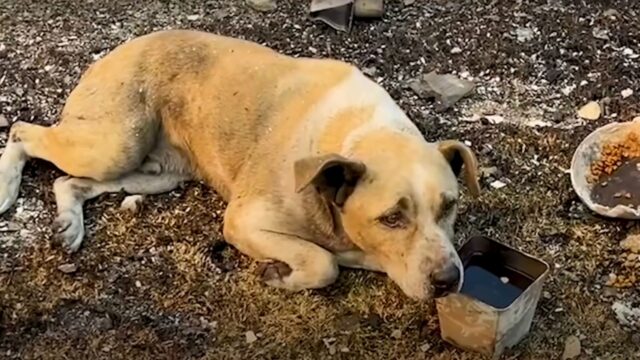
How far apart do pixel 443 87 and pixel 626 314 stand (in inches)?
63.6

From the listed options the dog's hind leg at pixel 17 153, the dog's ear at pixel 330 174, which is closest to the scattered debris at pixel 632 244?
the dog's ear at pixel 330 174

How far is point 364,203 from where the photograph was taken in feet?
12.9

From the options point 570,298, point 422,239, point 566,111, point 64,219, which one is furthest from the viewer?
point 566,111

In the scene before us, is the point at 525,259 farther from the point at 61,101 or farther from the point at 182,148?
the point at 61,101

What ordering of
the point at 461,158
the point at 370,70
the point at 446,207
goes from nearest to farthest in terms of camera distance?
the point at 446,207 → the point at 461,158 → the point at 370,70

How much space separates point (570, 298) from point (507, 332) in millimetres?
459

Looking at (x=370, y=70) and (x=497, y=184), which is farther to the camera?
(x=370, y=70)

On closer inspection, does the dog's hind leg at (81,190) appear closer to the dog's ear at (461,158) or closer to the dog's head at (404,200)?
the dog's head at (404,200)

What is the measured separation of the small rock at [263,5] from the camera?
609 centimetres

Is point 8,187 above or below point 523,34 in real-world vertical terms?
below

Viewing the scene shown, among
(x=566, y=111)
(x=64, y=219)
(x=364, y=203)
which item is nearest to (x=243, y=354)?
(x=364, y=203)

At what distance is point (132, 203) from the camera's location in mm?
4734

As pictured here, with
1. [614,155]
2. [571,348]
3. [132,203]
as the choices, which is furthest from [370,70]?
[571,348]

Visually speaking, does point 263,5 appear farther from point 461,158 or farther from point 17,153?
point 461,158
